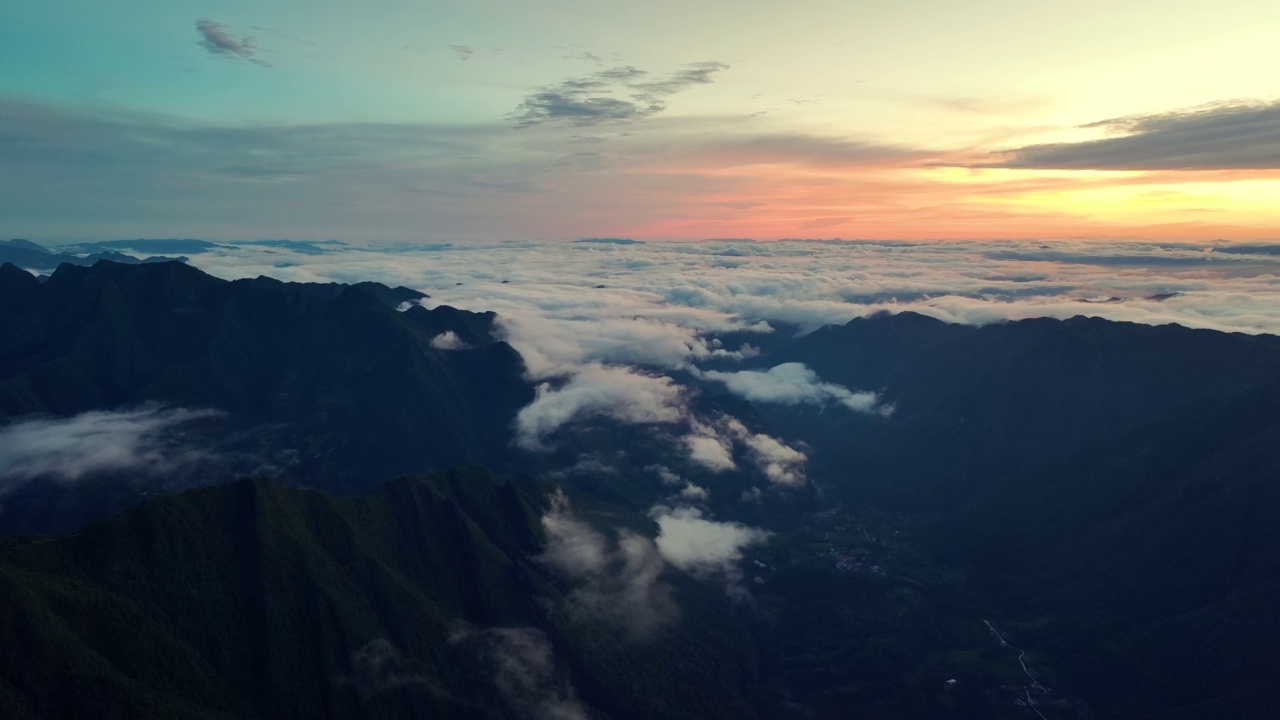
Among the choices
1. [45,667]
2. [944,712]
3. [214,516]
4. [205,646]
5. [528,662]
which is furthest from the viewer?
[944,712]

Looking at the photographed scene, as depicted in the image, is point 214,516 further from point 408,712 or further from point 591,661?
point 591,661

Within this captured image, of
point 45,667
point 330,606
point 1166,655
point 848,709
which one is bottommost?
point 848,709

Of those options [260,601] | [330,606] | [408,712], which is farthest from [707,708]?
[260,601]

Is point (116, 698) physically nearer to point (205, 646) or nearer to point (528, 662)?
point (205, 646)

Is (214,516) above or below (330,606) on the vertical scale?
above

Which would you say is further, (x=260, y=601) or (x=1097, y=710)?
(x=1097, y=710)

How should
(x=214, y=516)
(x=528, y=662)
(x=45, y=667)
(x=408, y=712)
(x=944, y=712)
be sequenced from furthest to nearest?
(x=944, y=712)
(x=528, y=662)
(x=214, y=516)
(x=408, y=712)
(x=45, y=667)
